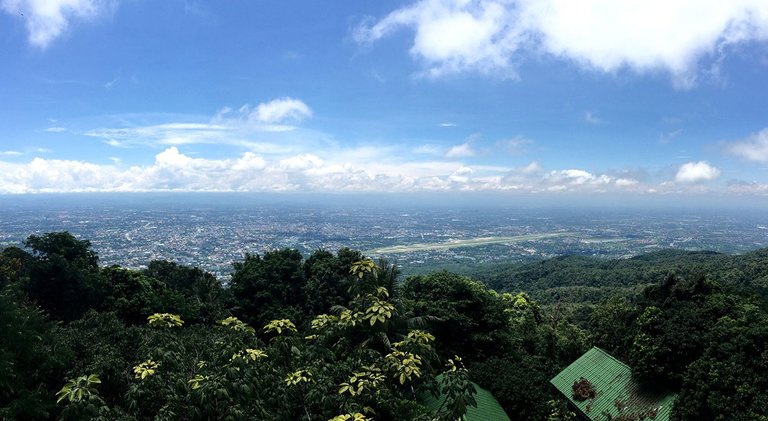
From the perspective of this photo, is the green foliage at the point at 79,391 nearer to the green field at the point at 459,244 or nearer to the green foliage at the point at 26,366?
the green foliage at the point at 26,366

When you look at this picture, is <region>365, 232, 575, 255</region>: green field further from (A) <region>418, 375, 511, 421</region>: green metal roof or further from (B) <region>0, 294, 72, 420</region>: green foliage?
(B) <region>0, 294, 72, 420</region>: green foliage

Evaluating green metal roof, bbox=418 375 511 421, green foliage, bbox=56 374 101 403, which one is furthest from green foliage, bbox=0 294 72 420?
green metal roof, bbox=418 375 511 421

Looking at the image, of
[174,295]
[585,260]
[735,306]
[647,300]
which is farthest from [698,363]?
[585,260]

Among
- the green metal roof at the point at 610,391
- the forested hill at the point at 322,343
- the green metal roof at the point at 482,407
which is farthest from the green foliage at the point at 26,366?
the green metal roof at the point at 610,391

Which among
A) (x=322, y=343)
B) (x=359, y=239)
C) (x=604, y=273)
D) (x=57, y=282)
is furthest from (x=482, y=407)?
(x=359, y=239)

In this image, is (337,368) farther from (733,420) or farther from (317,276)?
(317,276)
